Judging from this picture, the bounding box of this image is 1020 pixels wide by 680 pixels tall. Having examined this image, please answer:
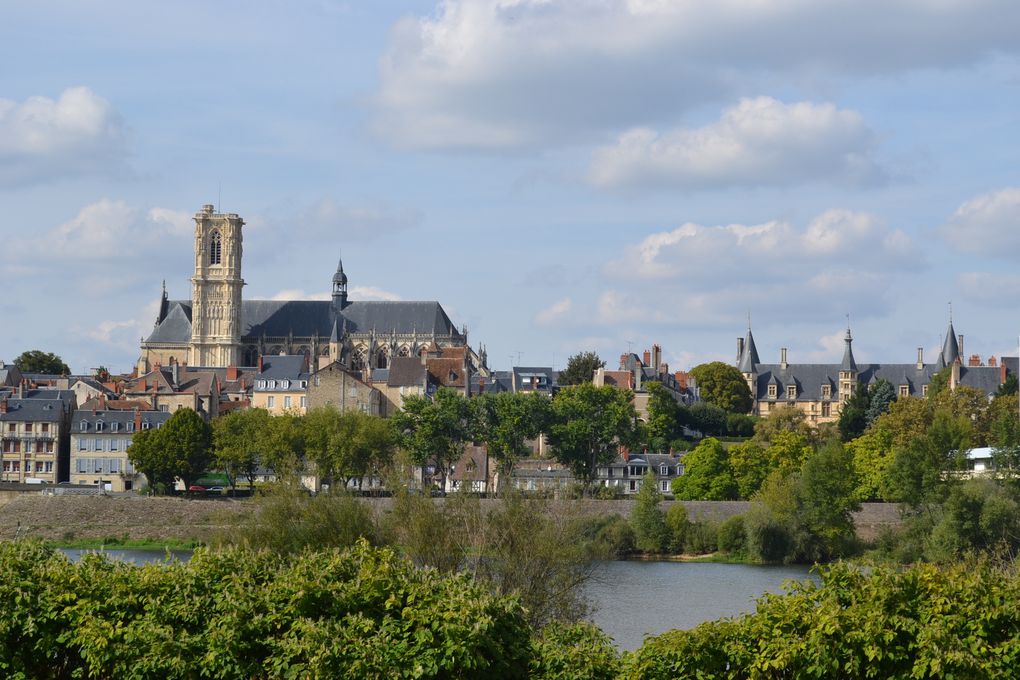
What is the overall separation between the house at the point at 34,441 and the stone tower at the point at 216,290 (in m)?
36.6

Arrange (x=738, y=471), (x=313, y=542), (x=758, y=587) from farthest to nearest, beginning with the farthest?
1. (x=738, y=471)
2. (x=758, y=587)
3. (x=313, y=542)

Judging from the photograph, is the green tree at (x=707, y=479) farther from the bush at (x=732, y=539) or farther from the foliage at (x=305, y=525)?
the foliage at (x=305, y=525)

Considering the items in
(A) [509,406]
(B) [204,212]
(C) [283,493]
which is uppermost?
(B) [204,212]

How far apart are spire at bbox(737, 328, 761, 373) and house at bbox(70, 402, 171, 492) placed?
4889 cm

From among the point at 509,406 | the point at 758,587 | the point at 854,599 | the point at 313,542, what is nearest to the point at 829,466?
the point at 758,587

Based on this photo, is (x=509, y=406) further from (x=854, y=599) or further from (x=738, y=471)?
(x=854, y=599)

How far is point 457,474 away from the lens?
255 ft

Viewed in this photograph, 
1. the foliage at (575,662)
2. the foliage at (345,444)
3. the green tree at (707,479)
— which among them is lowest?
the foliage at (575,662)

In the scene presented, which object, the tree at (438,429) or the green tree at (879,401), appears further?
the green tree at (879,401)

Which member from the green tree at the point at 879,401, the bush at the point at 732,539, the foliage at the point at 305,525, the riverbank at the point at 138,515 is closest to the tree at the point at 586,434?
the riverbank at the point at 138,515

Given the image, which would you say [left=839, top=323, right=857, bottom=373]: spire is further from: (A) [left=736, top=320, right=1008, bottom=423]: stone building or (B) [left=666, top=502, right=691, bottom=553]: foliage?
(B) [left=666, top=502, right=691, bottom=553]: foliage

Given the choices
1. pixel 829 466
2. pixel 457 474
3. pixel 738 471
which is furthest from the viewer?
pixel 457 474

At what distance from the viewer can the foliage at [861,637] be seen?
1728cm

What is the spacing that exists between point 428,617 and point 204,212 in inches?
4258
